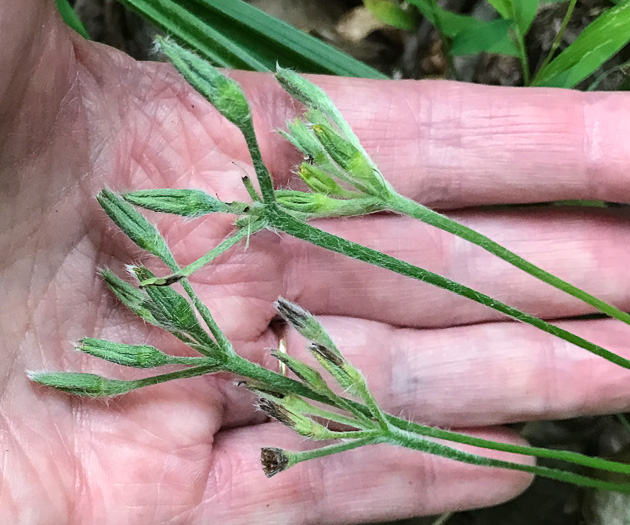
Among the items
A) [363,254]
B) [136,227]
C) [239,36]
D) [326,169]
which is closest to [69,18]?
[239,36]

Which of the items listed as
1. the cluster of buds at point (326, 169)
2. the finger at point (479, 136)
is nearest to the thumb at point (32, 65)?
the finger at point (479, 136)

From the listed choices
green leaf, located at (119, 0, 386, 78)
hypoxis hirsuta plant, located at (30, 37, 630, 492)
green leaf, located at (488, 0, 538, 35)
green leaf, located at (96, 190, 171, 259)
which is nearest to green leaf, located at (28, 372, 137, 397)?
hypoxis hirsuta plant, located at (30, 37, 630, 492)

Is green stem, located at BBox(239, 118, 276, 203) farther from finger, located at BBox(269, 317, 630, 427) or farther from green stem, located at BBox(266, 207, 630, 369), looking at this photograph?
finger, located at BBox(269, 317, 630, 427)

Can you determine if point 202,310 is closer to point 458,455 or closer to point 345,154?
point 345,154

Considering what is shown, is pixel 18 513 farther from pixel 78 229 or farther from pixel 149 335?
pixel 78 229

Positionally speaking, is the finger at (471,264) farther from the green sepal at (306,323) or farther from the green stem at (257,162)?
the green stem at (257,162)

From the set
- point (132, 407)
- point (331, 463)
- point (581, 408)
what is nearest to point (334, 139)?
point (132, 407)
